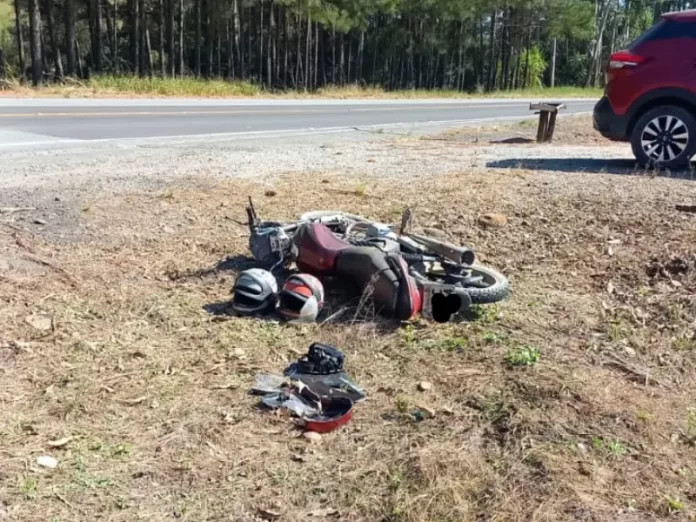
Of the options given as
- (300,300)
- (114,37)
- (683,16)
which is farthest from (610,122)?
(114,37)

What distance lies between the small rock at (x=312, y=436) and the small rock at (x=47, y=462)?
1.05 metres

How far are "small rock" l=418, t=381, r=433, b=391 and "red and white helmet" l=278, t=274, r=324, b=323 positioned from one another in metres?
1.04

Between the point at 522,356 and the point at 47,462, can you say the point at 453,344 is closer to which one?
the point at 522,356

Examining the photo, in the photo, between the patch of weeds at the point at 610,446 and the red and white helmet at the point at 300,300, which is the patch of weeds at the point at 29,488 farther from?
the patch of weeds at the point at 610,446

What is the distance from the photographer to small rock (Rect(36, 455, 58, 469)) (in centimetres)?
312

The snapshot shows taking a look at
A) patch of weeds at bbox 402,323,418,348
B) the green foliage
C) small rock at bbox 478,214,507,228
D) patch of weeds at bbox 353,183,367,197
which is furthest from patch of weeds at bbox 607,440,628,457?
the green foliage

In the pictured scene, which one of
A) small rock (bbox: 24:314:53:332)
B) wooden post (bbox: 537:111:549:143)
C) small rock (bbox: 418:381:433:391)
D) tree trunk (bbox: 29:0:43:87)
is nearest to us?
small rock (bbox: 418:381:433:391)

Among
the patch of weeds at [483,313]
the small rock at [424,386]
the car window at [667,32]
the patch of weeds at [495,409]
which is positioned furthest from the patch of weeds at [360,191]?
the car window at [667,32]

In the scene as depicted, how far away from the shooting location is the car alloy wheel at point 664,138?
9.45m

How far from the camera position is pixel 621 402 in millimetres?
3730

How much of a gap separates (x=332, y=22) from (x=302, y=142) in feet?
113

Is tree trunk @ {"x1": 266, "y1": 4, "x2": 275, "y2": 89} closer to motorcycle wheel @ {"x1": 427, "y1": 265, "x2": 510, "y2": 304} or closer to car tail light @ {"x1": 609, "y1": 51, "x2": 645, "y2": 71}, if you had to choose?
car tail light @ {"x1": 609, "y1": 51, "x2": 645, "y2": 71}

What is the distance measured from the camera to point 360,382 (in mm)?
3990

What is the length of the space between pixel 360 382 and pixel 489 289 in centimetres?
141
